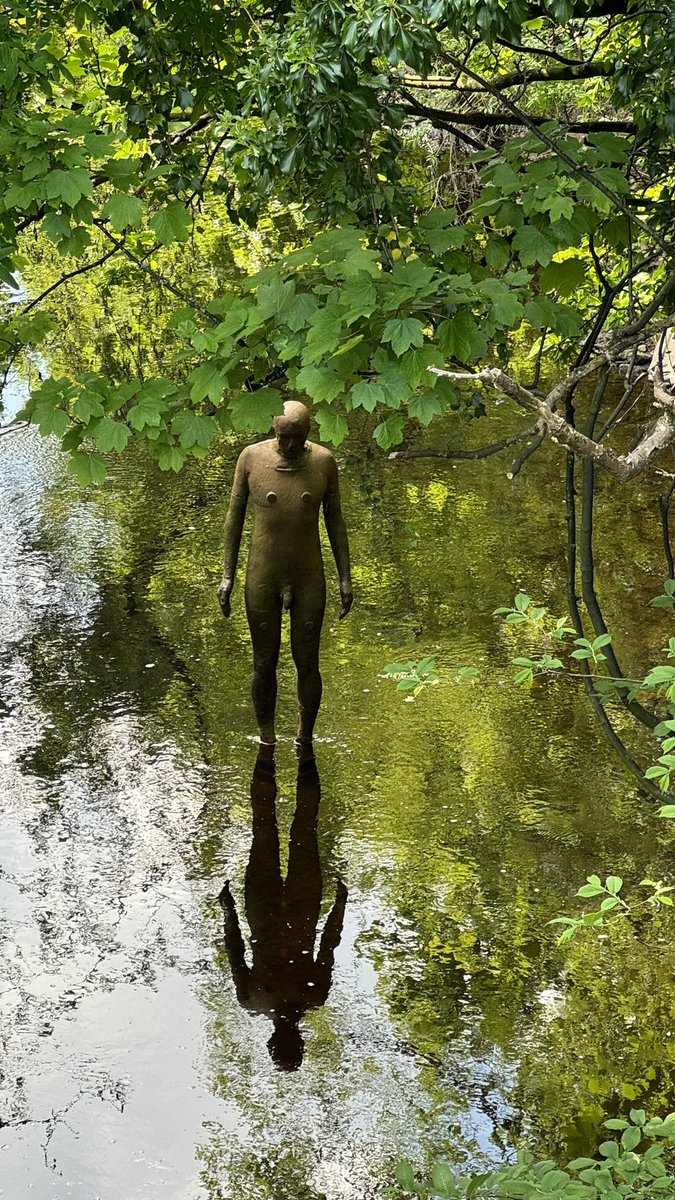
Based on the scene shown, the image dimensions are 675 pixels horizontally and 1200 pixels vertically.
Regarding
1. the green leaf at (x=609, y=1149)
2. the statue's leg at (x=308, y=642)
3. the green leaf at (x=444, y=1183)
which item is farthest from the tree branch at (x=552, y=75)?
the green leaf at (x=444, y=1183)

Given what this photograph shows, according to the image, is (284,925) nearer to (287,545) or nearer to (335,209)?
(287,545)

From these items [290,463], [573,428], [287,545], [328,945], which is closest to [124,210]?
[573,428]

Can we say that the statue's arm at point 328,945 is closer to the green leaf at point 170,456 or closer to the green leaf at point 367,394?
the green leaf at point 170,456

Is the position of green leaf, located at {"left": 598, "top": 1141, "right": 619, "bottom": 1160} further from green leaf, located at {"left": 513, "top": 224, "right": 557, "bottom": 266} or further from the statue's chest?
the statue's chest

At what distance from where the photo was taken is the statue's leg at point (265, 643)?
672cm

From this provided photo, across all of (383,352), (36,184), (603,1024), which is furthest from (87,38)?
(603,1024)

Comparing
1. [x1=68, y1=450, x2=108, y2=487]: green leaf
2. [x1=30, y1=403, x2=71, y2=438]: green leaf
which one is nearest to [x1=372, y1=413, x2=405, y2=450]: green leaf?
[x1=68, y1=450, x2=108, y2=487]: green leaf

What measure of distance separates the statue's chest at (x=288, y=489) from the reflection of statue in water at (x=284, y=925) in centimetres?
133

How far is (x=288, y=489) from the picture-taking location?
6.46 meters

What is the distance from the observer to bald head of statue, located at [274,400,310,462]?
624cm

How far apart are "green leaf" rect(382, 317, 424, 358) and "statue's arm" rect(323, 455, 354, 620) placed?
2848 millimetres

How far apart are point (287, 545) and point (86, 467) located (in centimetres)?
246

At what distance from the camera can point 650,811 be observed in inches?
255

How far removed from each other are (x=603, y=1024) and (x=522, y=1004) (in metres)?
0.30
